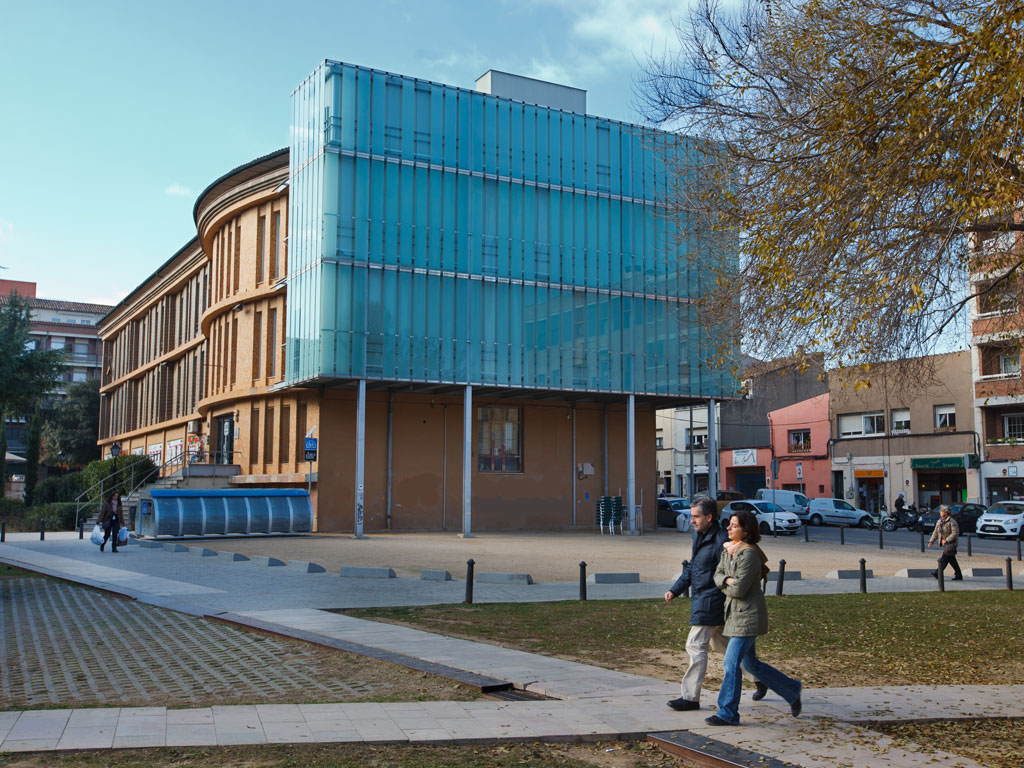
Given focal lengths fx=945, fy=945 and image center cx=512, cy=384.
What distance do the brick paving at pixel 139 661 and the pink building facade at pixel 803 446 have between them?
49.4 meters

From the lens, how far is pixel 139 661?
9414 millimetres

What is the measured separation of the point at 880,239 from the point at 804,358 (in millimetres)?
1788

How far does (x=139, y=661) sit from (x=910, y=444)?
48129 mm

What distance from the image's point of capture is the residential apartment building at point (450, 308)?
33938mm

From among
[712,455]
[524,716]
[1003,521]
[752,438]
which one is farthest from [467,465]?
[752,438]

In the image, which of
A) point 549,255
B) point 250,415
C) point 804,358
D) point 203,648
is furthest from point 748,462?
point 203,648

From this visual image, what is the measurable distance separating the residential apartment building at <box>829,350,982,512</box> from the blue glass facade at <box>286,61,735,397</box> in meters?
15.3

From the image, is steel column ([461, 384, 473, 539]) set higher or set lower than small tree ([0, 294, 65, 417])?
lower

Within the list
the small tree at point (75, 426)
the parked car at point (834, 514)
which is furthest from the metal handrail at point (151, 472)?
the small tree at point (75, 426)

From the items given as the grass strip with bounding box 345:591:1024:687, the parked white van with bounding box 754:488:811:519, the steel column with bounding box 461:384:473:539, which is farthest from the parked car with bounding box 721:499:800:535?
the grass strip with bounding box 345:591:1024:687

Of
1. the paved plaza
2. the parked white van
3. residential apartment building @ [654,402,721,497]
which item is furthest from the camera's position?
residential apartment building @ [654,402,721,497]

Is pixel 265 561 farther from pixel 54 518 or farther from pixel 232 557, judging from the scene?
pixel 54 518

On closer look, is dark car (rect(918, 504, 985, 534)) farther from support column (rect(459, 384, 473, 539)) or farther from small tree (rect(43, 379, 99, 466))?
small tree (rect(43, 379, 99, 466))

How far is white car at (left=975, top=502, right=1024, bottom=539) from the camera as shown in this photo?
36719 millimetres
